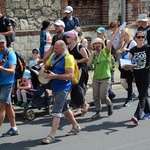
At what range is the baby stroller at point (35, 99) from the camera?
27.2 ft

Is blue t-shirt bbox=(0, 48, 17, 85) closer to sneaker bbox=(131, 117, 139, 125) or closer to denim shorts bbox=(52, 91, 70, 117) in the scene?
denim shorts bbox=(52, 91, 70, 117)

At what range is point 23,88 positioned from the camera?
8.38 meters

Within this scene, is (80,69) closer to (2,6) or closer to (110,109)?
(110,109)

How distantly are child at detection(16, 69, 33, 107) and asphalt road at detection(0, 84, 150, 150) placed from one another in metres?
0.33

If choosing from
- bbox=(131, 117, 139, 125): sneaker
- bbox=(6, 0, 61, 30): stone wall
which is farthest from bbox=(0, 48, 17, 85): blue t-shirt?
bbox=(6, 0, 61, 30): stone wall

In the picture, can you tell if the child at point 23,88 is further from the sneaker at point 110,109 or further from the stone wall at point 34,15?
the stone wall at point 34,15

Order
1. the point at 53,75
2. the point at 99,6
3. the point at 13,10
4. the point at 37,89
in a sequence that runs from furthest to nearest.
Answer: the point at 99,6, the point at 13,10, the point at 37,89, the point at 53,75

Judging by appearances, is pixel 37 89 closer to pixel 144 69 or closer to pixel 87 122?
pixel 87 122

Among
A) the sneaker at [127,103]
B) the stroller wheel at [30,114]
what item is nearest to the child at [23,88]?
the stroller wheel at [30,114]

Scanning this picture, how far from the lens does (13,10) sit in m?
13.7

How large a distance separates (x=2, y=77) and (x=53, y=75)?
0.87 meters

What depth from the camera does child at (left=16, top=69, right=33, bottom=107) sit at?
8336 millimetres

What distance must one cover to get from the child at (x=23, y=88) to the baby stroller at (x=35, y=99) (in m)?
0.08

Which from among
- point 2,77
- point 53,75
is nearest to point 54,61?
point 53,75
